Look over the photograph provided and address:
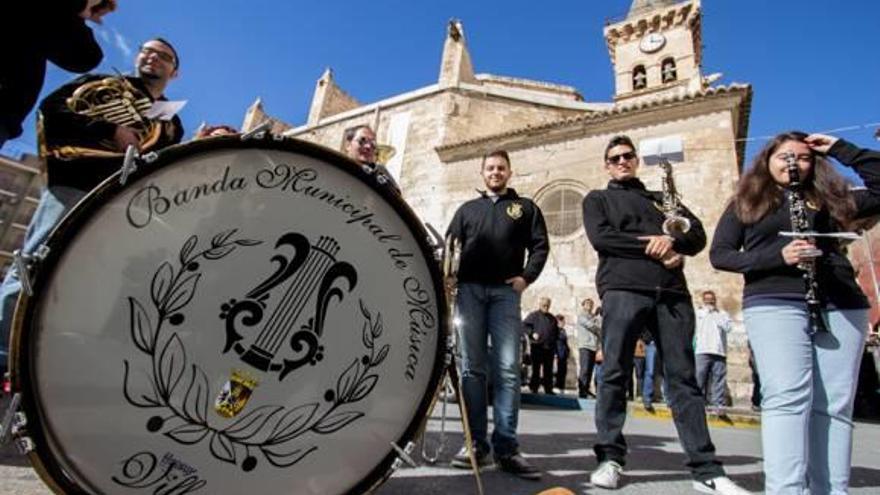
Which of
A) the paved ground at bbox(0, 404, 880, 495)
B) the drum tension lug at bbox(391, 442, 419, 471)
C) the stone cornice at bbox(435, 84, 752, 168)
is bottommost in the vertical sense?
the paved ground at bbox(0, 404, 880, 495)

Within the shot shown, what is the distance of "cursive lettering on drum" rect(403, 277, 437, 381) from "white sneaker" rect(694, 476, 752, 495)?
164cm

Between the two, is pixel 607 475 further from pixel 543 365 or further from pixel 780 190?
pixel 543 365

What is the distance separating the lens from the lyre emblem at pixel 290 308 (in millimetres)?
1188

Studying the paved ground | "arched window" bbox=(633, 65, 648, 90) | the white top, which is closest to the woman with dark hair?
the paved ground

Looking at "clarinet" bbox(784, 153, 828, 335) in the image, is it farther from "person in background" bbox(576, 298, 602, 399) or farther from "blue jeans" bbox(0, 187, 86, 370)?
"person in background" bbox(576, 298, 602, 399)

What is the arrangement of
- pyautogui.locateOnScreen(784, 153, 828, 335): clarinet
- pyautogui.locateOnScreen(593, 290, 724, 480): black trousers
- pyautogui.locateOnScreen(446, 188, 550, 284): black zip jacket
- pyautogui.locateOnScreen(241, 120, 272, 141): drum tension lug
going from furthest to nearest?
1. pyautogui.locateOnScreen(446, 188, 550, 284): black zip jacket
2. pyautogui.locateOnScreen(593, 290, 724, 480): black trousers
3. pyautogui.locateOnScreen(784, 153, 828, 335): clarinet
4. pyautogui.locateOnScreen(241, 120, 272, 141): drum tension lug

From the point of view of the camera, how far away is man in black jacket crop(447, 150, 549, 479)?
252 centimetres

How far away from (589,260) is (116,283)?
38.7 feet

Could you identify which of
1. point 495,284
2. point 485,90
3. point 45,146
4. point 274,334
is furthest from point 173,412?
point 485,90

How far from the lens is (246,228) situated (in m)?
1.19

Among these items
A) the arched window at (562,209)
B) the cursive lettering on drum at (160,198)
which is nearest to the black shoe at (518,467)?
the cursive lettering on drum at (160,198)

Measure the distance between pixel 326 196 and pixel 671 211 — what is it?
7.05ft

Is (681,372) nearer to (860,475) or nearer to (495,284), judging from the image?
(495,284)

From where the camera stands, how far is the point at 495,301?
8.84 feet
